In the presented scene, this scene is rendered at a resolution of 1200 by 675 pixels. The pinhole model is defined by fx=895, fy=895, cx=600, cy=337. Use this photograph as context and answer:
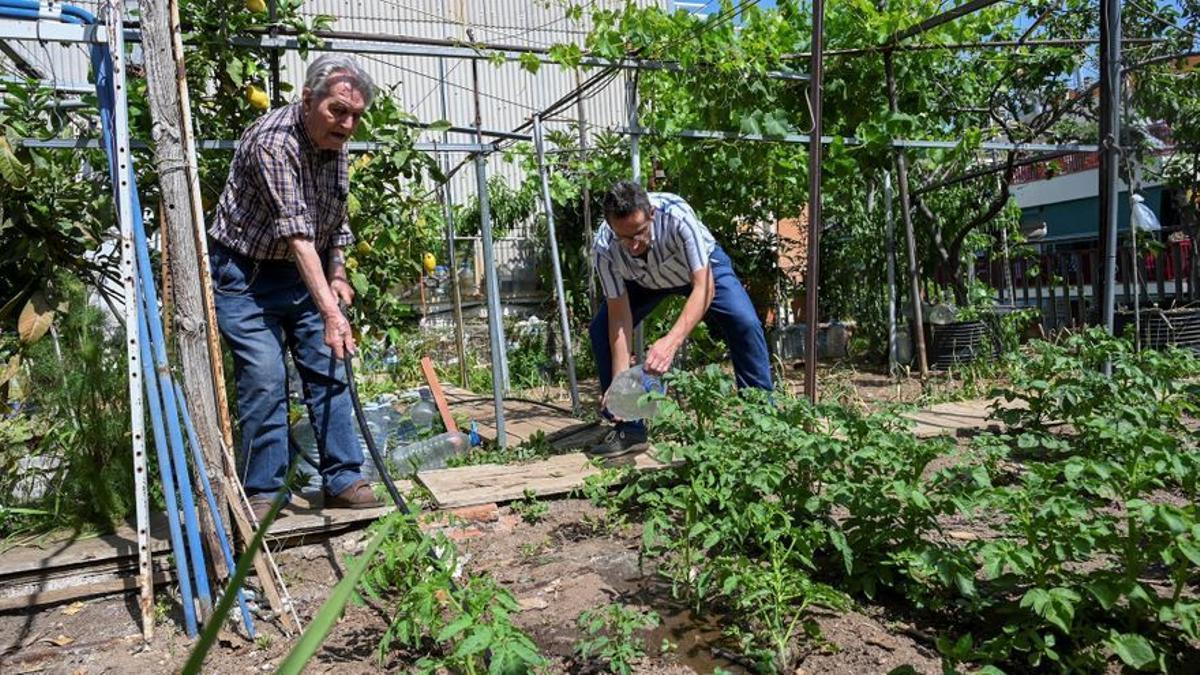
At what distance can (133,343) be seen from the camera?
8.44 ft

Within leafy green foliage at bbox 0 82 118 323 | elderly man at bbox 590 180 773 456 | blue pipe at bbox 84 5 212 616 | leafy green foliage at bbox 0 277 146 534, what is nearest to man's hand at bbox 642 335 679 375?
elderly man at bbox 590 180 773 456

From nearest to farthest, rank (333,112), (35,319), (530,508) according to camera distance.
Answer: (333,112), (530,508), (35,319)

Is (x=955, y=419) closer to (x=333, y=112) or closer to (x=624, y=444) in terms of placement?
(x=624, y=444)

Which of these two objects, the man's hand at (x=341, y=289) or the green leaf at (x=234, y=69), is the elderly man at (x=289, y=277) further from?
the green leaf at (x=234, y=69)

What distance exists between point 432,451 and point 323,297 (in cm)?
181

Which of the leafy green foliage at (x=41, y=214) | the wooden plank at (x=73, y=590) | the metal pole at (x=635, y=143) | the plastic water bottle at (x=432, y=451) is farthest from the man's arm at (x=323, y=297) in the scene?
the metal pole at (x=635, y=143)

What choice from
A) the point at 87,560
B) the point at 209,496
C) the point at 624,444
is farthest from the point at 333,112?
the point at 624,444

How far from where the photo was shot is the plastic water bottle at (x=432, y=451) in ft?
14.5

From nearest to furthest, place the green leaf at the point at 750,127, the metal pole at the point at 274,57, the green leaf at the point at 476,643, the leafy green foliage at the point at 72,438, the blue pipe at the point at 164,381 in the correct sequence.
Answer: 1. the green leaf at the point at 476,643
2. the blue pipe at the point at 164,381
3. the leafy green foliage at the point at 72,438
4. the metal pole at the point at 274,57
5. the green leaf at the point at 750,127

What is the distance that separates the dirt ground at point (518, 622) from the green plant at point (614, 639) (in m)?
0.05

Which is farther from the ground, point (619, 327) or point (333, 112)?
Result: point (333, 112)

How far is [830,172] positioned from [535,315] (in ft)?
15.0

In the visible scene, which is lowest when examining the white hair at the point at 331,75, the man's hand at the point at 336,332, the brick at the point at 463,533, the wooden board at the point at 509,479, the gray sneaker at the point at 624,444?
the brick at the point at 463,533

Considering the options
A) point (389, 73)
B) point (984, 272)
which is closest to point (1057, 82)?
point (984, 272)
